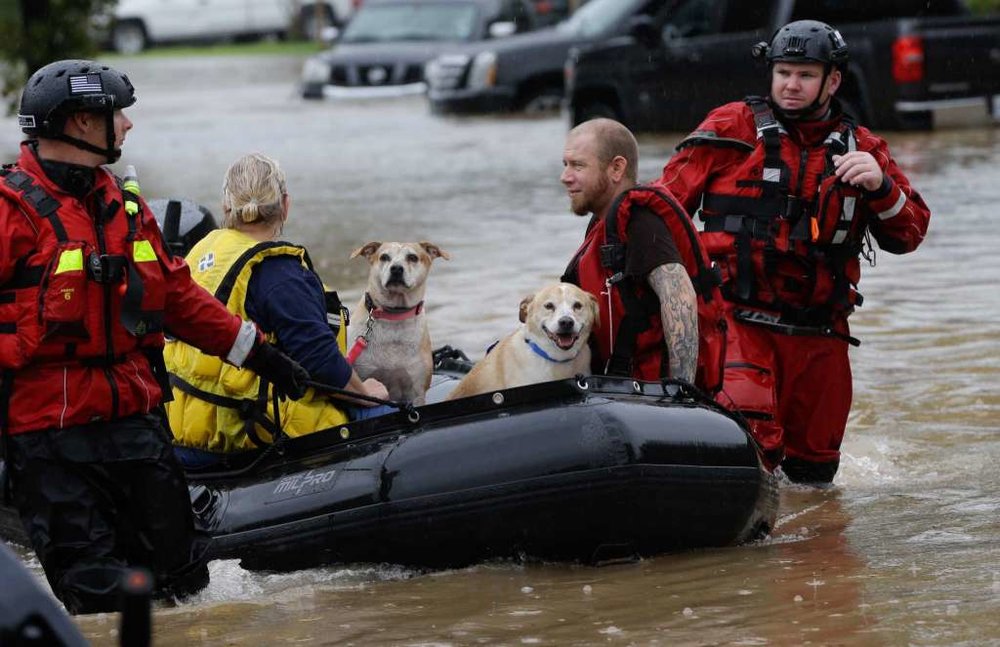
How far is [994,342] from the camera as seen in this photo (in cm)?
1027

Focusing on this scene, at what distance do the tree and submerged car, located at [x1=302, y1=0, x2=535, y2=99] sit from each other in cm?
640

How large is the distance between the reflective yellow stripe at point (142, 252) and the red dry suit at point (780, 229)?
241cm

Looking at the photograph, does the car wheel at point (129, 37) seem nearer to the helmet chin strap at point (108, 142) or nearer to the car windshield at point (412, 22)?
the car windshield at point (412, 22)

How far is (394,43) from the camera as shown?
27.8 m

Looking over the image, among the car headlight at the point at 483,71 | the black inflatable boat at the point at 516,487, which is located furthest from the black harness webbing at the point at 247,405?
the car headlight at the point at 483,71

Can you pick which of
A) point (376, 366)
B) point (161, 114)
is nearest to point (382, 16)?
point (161, 114)

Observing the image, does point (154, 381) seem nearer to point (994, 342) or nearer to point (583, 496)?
point (583, 496)

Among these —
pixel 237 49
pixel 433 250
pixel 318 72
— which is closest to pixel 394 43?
pixel 318 72

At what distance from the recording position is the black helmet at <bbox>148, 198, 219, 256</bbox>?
8594mm

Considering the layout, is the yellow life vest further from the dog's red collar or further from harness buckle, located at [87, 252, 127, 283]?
harness buckle, located at [87, 252, 127, 283]

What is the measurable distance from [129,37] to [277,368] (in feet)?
127

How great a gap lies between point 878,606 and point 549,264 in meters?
7.79

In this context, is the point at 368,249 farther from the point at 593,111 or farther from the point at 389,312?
the point at 593,111

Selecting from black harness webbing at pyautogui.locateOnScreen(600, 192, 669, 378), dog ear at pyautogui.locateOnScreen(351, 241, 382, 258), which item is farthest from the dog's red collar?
black harness webbing at pyautogui.locateOnScreen(600, 192, 669, 378)
